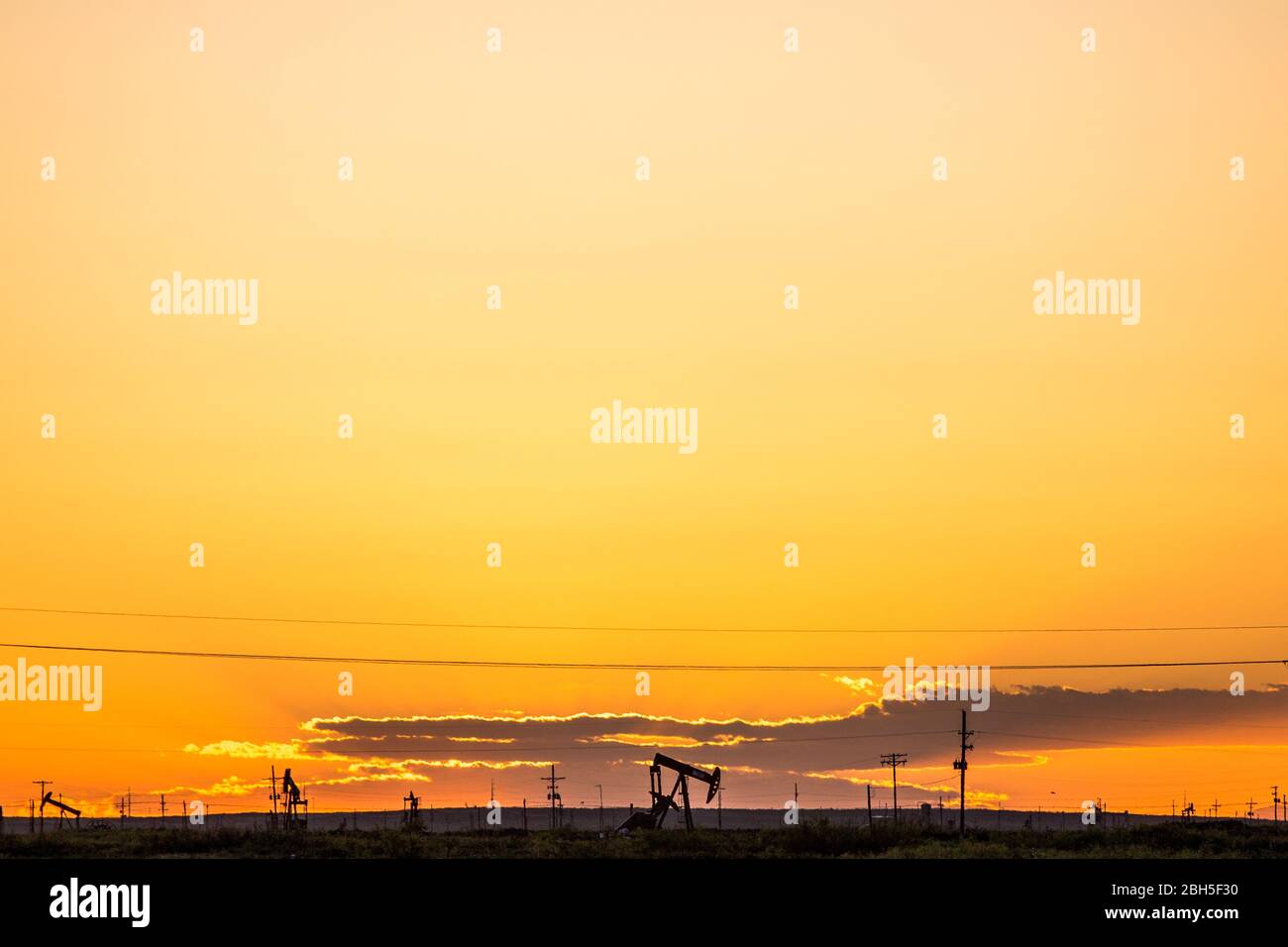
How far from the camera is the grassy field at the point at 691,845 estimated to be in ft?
212

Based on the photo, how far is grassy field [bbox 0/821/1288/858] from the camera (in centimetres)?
6469

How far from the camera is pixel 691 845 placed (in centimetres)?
7069
